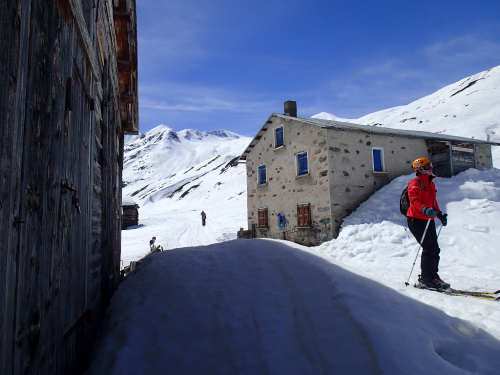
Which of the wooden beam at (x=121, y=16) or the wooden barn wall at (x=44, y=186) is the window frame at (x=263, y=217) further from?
the wooden barn wall at (x=44, y=186)

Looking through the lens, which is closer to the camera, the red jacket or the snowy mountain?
the red jacket

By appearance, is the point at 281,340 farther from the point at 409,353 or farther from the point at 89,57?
the point at 89,57

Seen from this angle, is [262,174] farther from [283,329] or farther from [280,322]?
[283,329]

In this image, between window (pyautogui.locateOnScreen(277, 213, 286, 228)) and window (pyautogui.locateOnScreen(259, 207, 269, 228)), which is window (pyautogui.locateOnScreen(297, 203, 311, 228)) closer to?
window (pyautogui.locateOnScreen(277, 213, 286, 228))

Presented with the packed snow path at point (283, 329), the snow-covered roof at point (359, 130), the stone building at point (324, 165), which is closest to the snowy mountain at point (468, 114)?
the snow-covered roof at point (359, 130)

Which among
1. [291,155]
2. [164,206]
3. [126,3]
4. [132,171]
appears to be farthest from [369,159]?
[132,171]

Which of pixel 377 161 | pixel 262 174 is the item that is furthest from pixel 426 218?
pixel 262 174

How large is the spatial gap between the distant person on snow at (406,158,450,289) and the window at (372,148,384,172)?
8313 mm

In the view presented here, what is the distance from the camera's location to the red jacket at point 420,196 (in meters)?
5.20

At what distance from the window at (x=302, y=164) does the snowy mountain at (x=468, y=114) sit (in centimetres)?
2417

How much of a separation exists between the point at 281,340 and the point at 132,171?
174 m

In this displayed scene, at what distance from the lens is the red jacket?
5.20 m

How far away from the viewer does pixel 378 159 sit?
13.5 meters

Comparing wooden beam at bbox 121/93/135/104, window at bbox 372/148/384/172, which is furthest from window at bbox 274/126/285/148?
wooden beam at bbox 121/93/135/104
